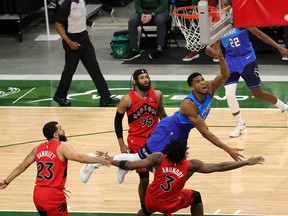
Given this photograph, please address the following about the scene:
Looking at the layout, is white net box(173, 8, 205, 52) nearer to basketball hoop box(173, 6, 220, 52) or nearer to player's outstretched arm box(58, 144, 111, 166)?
basketball hoop box(173, 6, 220, 52)

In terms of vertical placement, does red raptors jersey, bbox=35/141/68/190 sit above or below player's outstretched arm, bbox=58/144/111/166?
below

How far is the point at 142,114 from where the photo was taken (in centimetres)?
997

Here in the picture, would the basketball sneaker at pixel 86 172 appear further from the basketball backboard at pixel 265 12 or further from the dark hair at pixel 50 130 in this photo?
the basketball backboard at pixel 265 12

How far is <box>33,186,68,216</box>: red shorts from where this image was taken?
879 cm

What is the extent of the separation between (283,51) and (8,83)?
19.3ft

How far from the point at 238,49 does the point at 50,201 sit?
4.69 metres

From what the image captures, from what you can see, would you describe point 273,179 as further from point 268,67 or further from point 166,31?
point 166,31

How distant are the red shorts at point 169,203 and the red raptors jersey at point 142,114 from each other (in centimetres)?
109

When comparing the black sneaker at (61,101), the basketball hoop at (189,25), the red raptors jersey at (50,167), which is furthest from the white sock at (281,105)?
the red raptors jersey at (50,167)

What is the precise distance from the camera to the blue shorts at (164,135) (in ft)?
31.5

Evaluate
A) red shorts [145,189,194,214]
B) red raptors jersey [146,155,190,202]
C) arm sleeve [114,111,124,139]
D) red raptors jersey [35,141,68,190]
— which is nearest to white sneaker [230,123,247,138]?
arm sleeve [114,111,124,139]

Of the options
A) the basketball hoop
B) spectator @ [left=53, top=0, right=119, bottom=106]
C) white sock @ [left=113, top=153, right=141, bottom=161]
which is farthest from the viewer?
the basketball hoop

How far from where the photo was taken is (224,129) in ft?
43.2

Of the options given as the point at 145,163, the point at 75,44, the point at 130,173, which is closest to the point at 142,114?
the point at 145,163
